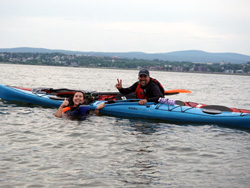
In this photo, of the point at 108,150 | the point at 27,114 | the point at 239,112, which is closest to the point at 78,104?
the point at 27,114

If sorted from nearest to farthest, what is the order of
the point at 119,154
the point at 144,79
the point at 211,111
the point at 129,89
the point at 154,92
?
the point at 119,154
the point at 211,111
the point at 144,79
the point at 154,92
the point at 129,89

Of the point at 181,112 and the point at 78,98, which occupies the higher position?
the point at 78,98

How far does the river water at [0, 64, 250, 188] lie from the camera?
502 cm

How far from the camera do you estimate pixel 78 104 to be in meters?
9.62

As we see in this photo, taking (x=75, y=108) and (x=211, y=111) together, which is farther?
(x=75, y=108)

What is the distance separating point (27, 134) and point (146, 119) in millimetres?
3790

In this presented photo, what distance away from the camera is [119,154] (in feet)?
20.6

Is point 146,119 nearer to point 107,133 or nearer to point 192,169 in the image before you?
point 107,133

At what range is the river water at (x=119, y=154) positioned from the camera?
198 inches

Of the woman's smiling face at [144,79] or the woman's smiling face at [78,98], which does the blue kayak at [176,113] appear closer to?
the woman's smiling face at [144,79]

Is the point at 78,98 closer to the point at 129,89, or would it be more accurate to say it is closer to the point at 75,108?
the point at 75,108

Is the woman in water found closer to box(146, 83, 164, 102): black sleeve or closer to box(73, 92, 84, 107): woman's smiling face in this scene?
box(73, 92, 84, 107): woman's smiling face

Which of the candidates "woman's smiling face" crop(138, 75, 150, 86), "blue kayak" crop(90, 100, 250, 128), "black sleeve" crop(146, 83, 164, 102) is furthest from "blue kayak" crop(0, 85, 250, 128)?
"woman's smiling face" crop(138, 75, 150, 86)

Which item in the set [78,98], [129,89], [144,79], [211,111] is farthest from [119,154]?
[129,89]
